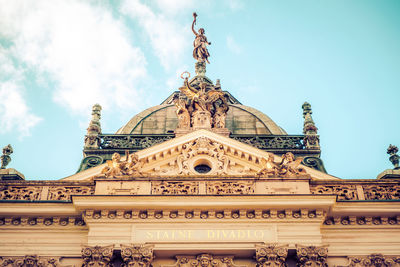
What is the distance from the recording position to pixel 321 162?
24266 millimetres

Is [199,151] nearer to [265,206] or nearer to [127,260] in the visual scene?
[265,206]

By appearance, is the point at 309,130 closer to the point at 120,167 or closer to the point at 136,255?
the point at 120,167

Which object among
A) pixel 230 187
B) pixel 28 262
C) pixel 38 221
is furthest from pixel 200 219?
pixel 28 262

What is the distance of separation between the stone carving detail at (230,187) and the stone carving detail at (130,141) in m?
8.31

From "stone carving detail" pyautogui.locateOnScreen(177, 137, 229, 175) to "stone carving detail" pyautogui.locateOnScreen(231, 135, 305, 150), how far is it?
18.8ft

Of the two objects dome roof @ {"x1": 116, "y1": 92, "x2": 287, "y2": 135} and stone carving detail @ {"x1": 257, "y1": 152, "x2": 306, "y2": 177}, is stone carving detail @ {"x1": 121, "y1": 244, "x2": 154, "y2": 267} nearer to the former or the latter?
stone carving detail @ {"x1": 257, "y1": 152, "x2": 306, "y2": 177}

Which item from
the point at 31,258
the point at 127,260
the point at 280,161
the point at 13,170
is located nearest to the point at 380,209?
the point at 280,161

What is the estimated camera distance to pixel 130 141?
2639 centimetres

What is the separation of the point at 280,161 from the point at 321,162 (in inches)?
225

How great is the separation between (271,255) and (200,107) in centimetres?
793

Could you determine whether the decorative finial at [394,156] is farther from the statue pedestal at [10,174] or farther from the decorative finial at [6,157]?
the decorative finial at [6,157]

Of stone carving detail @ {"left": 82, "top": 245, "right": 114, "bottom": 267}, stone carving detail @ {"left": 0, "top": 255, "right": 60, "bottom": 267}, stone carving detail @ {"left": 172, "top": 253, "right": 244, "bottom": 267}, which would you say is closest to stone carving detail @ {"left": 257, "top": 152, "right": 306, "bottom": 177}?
stone carving detail @ {"left": 172, "top": 253, "right": 244, "bottom": 267}

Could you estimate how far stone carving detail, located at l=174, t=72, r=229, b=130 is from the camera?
2264 cm

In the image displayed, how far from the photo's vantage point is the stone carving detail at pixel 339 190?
60.0 ft
